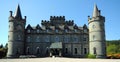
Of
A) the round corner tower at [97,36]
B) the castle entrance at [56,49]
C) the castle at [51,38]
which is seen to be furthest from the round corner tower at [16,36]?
the round corner tower at [97,36]

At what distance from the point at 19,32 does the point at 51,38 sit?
317 inches

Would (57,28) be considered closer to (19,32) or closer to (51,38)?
(51,38)

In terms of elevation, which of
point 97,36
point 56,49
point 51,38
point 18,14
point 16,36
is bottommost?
point 56,49

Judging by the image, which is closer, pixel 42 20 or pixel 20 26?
pixel 20 26

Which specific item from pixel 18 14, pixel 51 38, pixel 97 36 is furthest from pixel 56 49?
pixel 18 14

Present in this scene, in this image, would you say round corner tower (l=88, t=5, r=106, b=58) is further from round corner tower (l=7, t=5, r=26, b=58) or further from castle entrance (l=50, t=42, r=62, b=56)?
round corner tower (l=7, t=5, r=26, b=58)

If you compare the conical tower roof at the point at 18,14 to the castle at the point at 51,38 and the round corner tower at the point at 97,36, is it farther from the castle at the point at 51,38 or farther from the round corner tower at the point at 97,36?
the round corner tower at the point at 97,36

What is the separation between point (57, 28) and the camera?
158 feet

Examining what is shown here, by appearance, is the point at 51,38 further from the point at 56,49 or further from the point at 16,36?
the point at 16,36

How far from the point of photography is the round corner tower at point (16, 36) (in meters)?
45.2

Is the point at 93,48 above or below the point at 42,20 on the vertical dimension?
below

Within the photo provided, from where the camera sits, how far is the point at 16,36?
45.7 meters

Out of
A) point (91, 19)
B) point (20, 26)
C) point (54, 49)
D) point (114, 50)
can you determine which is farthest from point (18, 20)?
point (114, 50)

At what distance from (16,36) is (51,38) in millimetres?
8644
